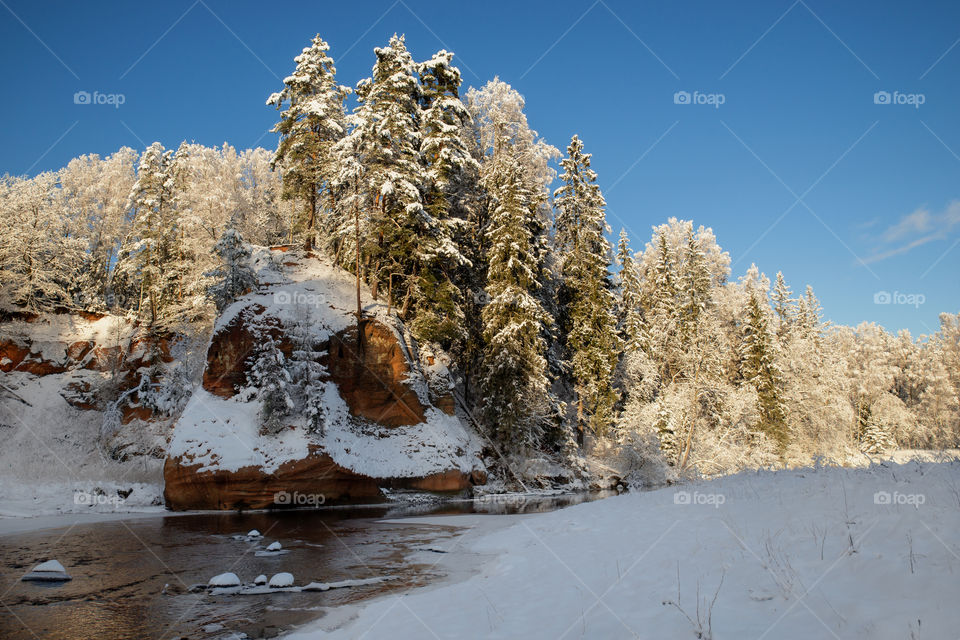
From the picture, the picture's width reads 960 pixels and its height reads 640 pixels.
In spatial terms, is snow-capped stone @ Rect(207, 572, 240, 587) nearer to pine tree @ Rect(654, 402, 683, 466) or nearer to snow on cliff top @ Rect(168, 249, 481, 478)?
snow on cliff top @ Rect(168, 249, 481, 478)

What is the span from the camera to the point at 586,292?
1505 inches

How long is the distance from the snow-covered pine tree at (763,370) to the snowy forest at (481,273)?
158mm

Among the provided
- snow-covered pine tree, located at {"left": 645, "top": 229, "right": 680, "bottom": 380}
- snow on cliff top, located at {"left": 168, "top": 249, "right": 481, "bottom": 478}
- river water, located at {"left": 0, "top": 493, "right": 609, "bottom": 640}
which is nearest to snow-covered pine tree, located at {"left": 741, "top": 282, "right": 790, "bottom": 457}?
snow-covered pine tree, located at {"left": 645, "top": 229, "right": 680, "bottom": 380}

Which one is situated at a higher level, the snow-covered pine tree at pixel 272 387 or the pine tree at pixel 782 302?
the pine tree at pixel 782 302

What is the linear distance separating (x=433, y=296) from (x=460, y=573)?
76.4 ft

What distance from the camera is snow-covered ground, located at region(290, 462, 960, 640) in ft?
15.8

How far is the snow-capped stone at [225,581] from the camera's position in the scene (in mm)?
9191

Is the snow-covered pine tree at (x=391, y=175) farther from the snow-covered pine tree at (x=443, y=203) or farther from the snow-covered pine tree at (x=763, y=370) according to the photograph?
the snow-covered pine tree at (x=763, y=370)

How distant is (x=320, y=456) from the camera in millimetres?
24031

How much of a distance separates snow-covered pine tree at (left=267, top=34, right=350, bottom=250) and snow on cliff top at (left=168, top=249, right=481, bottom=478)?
5.71 meters

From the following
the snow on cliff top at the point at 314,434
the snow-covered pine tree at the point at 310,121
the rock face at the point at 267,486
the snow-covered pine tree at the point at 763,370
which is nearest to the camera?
the rock face at the point at 267,486

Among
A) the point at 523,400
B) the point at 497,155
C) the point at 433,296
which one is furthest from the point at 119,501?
the point at 497,155

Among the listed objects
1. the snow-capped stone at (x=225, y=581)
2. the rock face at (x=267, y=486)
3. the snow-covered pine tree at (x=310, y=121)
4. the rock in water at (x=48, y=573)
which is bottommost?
the rock face at (x=267, y=486)

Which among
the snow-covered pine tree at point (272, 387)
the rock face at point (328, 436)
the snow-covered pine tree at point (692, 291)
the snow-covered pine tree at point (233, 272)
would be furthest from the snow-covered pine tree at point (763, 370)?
the snow-covered pine tree at point (233, 272)
